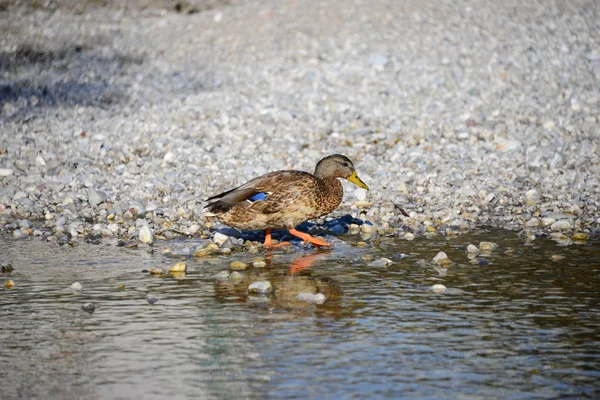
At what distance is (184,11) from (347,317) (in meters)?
19.9

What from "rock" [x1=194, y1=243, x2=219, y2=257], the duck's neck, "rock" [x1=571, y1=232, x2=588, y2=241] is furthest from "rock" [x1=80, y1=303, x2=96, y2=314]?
"rock" [x1=571, y1=232, x2=588, y2=241]

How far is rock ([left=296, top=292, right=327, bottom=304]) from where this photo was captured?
7.79 m

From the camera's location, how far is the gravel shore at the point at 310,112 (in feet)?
39.3

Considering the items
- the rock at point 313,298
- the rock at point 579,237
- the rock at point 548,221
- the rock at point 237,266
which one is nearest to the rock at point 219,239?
the rock at point 237,266

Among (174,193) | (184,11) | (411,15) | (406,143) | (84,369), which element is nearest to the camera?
(84,369)

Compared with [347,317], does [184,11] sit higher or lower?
higher

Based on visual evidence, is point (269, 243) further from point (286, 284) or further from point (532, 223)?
point (532, 223)

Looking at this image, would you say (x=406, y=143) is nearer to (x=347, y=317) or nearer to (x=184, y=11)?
(x=347, y=317)

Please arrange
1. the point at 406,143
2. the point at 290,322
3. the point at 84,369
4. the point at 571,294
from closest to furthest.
Result: the point at 84,369
the point at 290,322
the point at 571,294
the point at 406,143

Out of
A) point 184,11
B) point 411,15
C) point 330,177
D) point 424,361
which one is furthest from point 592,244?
point 184,11

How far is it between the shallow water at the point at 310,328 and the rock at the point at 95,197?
225 centimetres

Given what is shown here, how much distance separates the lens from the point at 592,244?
10.1m

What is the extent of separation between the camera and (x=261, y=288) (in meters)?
8.14

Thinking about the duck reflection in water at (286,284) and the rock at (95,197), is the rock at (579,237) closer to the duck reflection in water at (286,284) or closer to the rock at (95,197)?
the duck reflection in water at (286,284)
